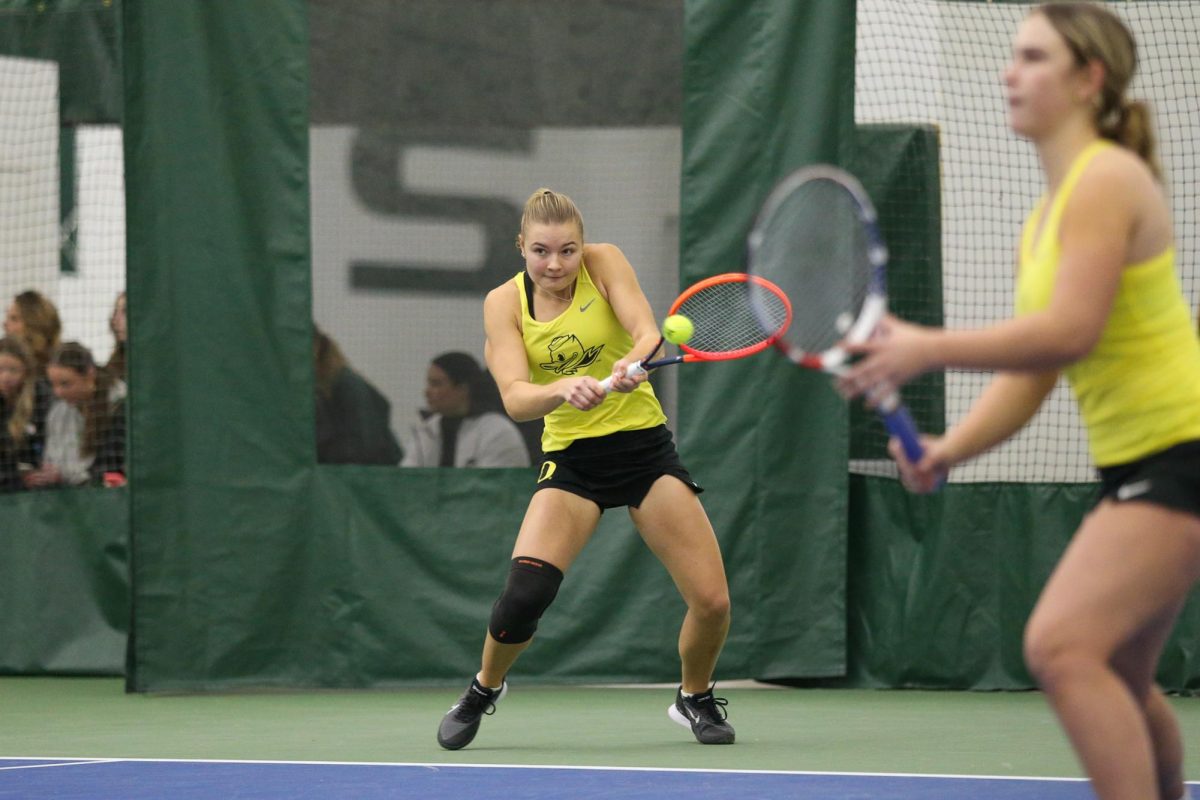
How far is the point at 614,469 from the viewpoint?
199 inches

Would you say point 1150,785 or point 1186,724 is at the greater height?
point 1150,785

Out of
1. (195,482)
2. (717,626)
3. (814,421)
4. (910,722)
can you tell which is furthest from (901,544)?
(195,482)

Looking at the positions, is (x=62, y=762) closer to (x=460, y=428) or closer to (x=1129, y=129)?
(x=460, y=428)

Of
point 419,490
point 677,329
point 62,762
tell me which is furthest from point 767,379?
point 62,762

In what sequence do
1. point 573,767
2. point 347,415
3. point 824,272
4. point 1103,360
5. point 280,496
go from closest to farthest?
point 1103,360, point 824,272, point 573,767, point 280,496, point 347,415

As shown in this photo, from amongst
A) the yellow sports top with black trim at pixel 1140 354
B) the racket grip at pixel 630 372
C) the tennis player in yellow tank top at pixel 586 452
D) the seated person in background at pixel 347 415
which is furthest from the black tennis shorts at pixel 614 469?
the yellow sports top with black trim at pixel 1140 354

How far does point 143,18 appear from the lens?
22.2ft

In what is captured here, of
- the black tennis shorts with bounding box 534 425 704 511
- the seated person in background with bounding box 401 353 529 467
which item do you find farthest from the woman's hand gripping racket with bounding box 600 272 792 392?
the seated person in background with bounding box 401 353 529 467

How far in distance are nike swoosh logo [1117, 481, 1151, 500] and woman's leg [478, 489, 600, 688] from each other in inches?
96.0

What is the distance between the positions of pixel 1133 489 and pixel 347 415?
4660 millimetres

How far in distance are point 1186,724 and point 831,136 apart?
2563 millimetres

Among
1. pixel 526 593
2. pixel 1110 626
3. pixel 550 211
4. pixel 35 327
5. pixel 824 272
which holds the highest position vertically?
pixel 550 211

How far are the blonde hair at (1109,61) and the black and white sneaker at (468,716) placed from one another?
2.91 metres

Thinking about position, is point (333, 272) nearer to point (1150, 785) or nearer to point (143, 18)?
point (143, 18)
